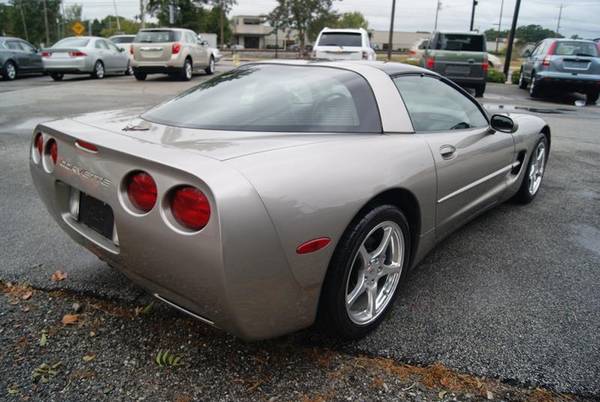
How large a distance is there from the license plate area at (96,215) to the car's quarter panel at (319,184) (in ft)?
2.25

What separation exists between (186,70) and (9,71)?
5.55m

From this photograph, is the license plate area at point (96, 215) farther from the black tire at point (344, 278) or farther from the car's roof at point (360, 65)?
the car's roof at point (360, 65)

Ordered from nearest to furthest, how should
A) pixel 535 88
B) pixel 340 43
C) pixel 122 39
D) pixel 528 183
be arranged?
1. pixel 528 183
2. pixel 535 88
3. pixel 340 43
4. pixel 122 39

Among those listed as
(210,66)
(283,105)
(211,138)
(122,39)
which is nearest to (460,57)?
(210,66)

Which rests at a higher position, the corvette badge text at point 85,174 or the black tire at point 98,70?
the corvette badge text at point 85,174

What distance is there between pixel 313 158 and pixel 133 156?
2.36 feet

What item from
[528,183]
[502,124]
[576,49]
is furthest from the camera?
[576,49]

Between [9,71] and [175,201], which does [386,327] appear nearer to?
[175,201]

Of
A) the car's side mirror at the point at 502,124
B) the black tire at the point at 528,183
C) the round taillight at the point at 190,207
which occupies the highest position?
the car's side mirror at the point at 502,124

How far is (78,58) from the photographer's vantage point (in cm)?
1517

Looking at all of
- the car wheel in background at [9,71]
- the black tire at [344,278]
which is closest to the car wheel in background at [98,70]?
the car wheel in background at [9,71]

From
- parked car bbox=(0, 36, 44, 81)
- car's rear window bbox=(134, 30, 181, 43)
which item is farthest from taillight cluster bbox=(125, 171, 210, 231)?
parked car bbox=(0, 36, 44, 81)

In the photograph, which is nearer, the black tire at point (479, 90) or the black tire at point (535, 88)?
the black tire at point (479, 90)

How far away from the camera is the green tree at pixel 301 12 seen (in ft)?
171
